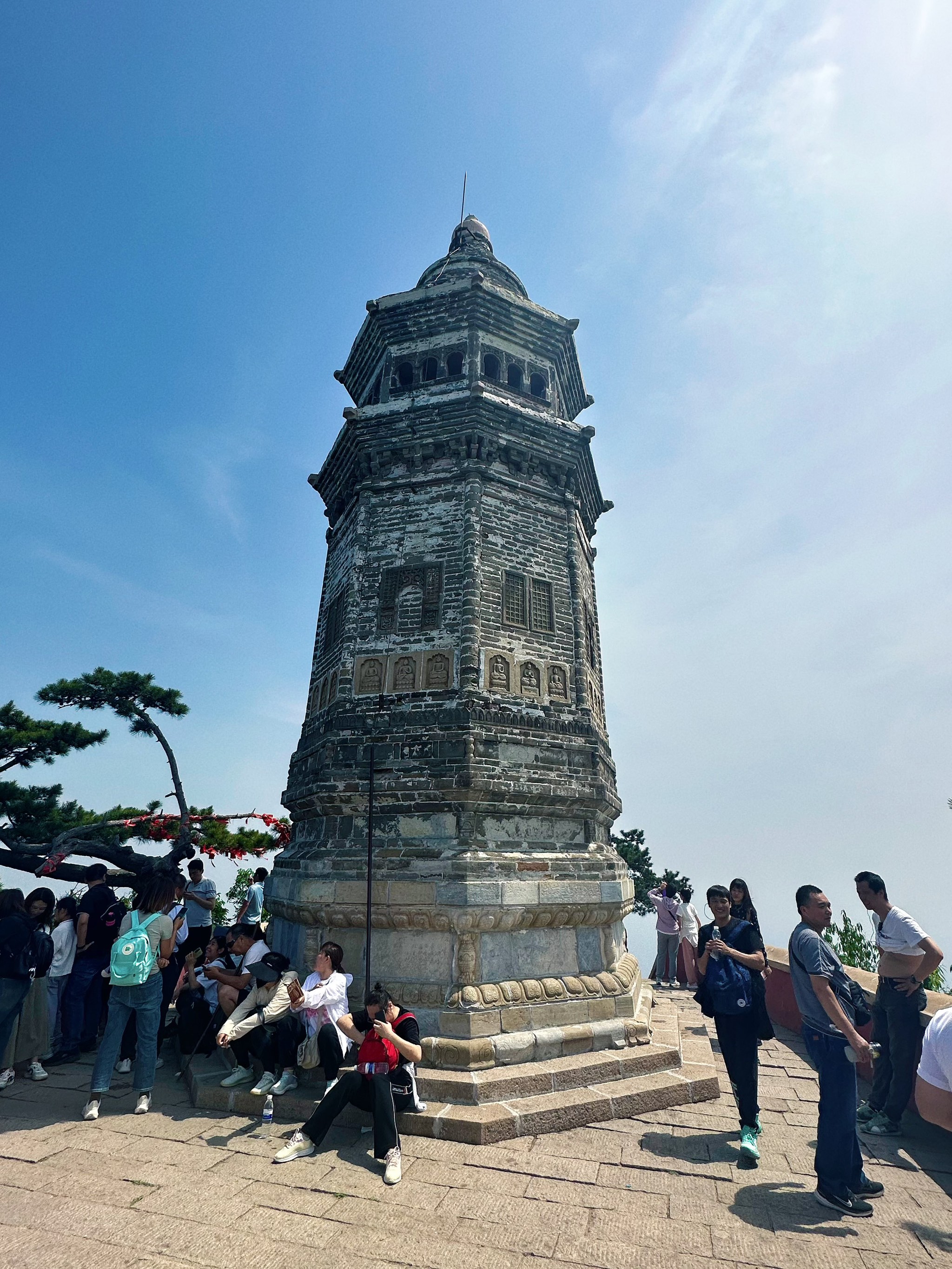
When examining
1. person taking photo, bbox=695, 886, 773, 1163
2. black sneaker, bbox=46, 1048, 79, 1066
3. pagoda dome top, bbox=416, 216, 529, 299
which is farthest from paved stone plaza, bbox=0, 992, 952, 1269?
pagoda dome top, bbox=416, 216, 529, 299

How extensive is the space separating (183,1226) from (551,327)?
41.3 ft

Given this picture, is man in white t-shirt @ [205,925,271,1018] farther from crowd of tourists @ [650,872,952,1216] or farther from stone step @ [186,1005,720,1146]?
crowd of tourists @ [650,872,952,1216]

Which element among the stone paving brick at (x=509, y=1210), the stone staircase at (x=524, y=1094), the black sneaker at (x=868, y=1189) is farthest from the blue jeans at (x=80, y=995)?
the black sneaker at (x=868, y=1189)

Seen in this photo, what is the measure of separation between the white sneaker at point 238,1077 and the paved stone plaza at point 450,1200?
29 centimetres

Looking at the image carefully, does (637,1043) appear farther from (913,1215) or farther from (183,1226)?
(183,1226)

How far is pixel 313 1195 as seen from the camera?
4.82 meters

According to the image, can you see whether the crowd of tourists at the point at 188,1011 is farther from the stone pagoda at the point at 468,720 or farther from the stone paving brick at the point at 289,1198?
the stone pagoda at the point at 468,720

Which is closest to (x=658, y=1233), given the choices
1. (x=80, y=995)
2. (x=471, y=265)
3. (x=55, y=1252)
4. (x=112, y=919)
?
(x=55, y=1252)

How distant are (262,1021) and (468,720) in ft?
13.1

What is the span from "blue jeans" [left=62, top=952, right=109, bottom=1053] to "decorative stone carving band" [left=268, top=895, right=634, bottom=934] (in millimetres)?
2307

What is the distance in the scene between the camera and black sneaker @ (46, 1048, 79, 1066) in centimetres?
768

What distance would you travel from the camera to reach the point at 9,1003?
663 cm

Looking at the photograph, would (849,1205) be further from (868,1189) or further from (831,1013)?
(831,1013)

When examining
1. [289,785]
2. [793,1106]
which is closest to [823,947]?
[793,1106]
